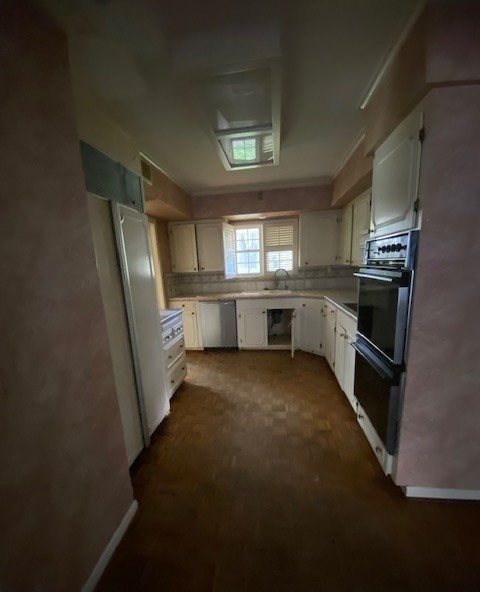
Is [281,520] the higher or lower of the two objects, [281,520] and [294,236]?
the lower

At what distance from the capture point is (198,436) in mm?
1974

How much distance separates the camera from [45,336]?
89 cm

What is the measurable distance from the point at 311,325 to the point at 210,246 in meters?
2.02

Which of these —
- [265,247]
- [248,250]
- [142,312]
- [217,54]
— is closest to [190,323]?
[248,250]

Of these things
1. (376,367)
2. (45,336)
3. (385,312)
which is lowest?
(376,367)

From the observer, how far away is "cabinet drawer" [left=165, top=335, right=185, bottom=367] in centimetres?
241

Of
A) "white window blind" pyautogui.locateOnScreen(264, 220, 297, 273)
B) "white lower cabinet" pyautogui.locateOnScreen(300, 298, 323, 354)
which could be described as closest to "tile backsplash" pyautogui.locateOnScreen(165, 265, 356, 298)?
"white window blind" pyautogui.locateOnScreen(264, 220, 297, 273)

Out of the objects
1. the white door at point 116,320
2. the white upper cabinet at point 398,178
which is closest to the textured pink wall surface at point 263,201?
the white upper cabinet at point 398,178

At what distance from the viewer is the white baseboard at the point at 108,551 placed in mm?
1052

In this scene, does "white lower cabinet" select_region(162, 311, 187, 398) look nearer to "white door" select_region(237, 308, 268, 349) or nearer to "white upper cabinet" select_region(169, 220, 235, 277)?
"white door" select_region(237, 308, 268, 349)

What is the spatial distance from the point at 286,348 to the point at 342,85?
313 cm

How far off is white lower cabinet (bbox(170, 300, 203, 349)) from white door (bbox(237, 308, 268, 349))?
2.26 feet

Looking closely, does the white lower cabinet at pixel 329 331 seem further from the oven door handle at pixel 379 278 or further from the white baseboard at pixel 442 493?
the white baseboard at pixel 442 493

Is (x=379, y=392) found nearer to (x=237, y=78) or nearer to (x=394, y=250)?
(x=394, y=250)
